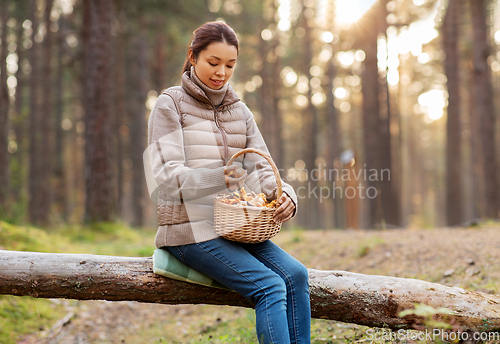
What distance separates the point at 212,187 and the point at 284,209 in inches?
17.6

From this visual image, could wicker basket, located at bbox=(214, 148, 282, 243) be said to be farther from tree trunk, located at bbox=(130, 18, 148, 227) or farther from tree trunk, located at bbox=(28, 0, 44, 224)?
tree trunk, located at bbox=(28, 0, 44, 224)

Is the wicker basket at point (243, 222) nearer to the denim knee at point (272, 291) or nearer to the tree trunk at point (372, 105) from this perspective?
the denim knee at point (272, 291)

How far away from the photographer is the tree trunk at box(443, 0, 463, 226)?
9836 millimetres

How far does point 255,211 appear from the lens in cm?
213

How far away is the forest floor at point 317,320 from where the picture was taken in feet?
11.4

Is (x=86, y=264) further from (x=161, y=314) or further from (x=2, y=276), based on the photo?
(x=161, y=314)

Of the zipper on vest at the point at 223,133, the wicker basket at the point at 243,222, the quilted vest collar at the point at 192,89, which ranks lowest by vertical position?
the wicker basket at the point at 243,222

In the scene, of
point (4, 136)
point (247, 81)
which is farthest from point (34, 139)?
point (247, 81)

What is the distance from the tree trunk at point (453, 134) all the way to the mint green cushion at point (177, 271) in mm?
9244

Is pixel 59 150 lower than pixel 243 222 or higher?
higher

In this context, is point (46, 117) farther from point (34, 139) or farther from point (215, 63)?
point (215, 63)

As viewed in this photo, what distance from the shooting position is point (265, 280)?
2.19 m

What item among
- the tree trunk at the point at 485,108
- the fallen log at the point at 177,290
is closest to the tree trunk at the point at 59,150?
the fallen log at the point at 177,290

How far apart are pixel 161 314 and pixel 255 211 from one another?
118 inches
